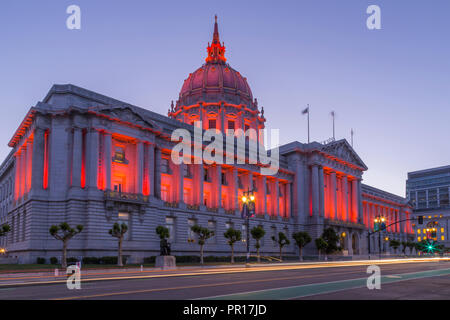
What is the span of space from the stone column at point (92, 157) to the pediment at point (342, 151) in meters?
52.2

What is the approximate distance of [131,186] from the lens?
6022cm

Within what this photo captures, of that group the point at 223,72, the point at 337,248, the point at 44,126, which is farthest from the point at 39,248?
the point at 223,72

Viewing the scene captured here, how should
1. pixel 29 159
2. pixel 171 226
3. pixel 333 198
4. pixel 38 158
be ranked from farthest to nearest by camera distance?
pixel 333 198 < pixel 171 226 < pixel 29 159 < pixel 38 158

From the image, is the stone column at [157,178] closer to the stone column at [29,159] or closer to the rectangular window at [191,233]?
the rectangular window at [191,233]

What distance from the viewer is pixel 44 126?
56.6 m

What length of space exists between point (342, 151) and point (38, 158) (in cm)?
6617

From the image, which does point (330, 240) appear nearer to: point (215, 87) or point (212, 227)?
point (212, 227)

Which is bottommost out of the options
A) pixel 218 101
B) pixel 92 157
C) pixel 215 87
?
pixel 92 157

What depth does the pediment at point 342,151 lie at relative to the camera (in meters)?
93.6

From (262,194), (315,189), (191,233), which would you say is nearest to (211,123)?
(262,194)

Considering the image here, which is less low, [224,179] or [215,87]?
[215,87]

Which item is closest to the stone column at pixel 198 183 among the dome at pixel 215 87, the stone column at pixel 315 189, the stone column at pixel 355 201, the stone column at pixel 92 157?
the stone column at pixel 92 157

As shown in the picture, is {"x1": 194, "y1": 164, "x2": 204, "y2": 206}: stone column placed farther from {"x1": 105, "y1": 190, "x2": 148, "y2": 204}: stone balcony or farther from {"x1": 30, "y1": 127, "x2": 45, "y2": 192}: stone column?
{"x1": 30, "y1": 127, "x2": 45, "y2": 192}: stone column
